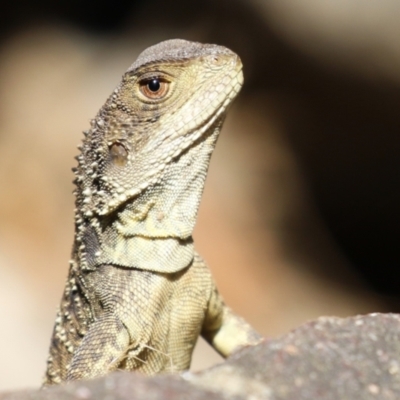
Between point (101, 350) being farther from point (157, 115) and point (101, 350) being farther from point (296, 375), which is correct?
point (296, 375)

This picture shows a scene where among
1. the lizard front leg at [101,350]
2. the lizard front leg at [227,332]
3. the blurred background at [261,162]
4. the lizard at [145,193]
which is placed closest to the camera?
the lizard front leg at [101,350]

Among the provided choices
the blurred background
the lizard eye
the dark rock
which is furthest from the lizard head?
the blurred background

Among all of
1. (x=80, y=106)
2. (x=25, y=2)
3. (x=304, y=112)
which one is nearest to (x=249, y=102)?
(x=304, y=112)

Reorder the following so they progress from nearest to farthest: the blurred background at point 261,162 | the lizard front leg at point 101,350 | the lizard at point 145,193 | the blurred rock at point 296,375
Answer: the blurred rock at point 296,375
the lizard front leg at point 101,350
the lizard at point 145,193
the blurred background at point 261,162

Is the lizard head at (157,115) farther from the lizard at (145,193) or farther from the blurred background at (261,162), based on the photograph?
the blurred background at (261,162)

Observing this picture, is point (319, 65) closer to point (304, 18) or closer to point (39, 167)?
point (304, 18)

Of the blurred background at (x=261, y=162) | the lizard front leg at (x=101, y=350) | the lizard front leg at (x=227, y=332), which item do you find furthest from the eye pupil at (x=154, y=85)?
the blurred background at (x=261, y=162)

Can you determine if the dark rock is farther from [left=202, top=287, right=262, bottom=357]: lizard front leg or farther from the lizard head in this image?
[left=202, top=287, right=262, bottom=357]: lizard front leg
